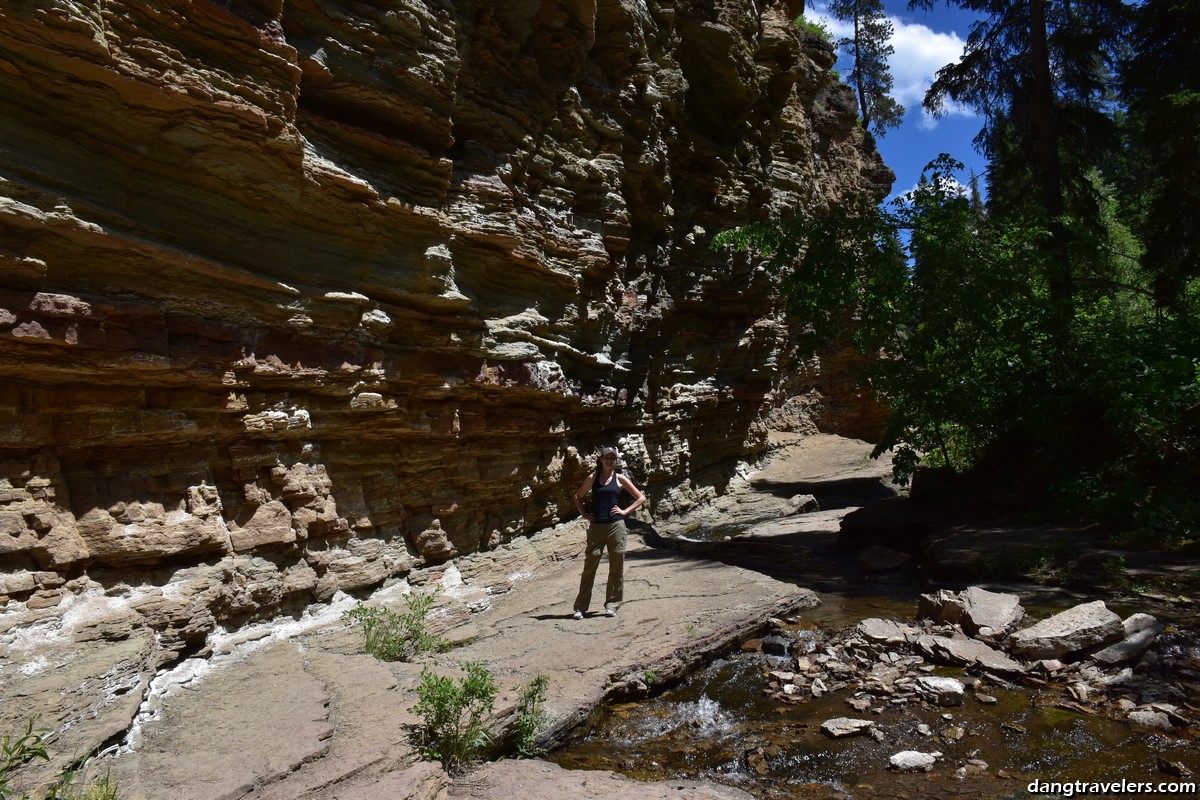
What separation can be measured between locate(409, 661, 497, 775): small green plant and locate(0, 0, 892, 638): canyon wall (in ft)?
→ 8.55

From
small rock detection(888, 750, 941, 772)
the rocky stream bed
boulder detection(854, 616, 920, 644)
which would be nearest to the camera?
the rocky stream bed

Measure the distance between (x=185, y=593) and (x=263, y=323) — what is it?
2.63 metres

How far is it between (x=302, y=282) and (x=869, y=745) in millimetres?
6725

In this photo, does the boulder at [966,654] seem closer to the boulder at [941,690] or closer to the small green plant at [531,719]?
the boulder at [941,690]

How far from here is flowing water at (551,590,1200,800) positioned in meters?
4.25

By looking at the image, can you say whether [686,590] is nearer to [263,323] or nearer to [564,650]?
[564,650]

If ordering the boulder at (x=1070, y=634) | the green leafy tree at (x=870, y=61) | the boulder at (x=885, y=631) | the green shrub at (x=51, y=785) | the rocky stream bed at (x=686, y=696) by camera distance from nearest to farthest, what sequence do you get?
1. the green shrub at (x=51, y=785)
2. the rocky stream bed at (x=686, y=696)
3. the boulder at (x=1070, y=634)
4. the boulder at (x=885, y=631)
5. the green leafy tree at (x=870, y=61)

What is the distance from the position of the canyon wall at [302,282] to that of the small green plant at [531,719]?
3.01 m

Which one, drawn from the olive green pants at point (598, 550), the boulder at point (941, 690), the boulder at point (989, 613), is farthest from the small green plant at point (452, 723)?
the boulder at point (989, 613)

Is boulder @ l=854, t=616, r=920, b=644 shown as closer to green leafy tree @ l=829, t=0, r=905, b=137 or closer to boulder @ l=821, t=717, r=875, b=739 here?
boulder @ l=821, t=717, r=875, b=739

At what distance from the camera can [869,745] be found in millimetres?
4824

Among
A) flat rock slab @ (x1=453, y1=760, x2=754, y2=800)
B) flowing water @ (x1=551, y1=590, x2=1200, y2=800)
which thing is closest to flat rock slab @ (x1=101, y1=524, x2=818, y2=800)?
flat rock slab @ (x1=453, y1=760, x2=754, y2=800)

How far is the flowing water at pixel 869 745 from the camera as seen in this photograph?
4.25m

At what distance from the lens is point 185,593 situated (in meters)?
6.09
